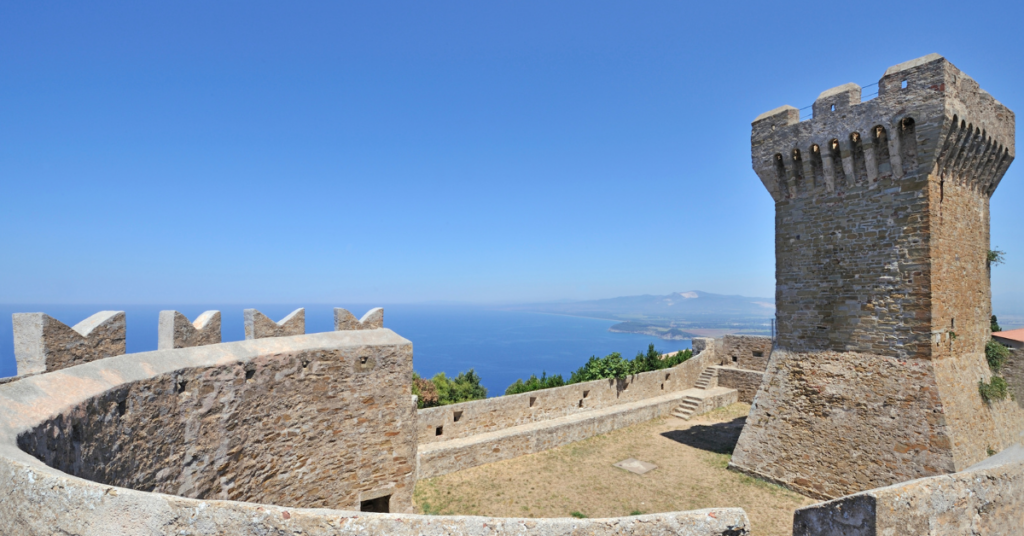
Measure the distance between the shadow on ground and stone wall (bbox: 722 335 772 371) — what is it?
194 inches

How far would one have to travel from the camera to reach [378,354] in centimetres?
751

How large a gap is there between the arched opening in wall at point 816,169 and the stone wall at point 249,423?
10.9 meters

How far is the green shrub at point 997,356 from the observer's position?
11.4 meters

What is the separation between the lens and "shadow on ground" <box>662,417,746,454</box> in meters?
14.6

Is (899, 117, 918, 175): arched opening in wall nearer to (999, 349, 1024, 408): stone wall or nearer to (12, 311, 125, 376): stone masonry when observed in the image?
(999, 349, 1024, 408): stone wall

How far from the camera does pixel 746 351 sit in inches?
866

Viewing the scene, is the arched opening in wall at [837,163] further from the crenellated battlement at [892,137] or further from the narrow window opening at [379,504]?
the narrow window opening at [379,504]

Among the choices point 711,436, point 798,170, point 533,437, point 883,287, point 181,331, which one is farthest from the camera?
point 711,436

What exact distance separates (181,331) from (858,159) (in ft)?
46.0

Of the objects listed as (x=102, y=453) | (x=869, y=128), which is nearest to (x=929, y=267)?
(x=869, y=128)

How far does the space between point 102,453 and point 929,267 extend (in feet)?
45.6

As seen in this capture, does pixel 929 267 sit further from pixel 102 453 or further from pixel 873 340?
pixel 102 453

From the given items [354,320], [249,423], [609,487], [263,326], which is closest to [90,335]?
[249,423]

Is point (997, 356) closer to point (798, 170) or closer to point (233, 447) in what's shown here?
point (798, 170)
